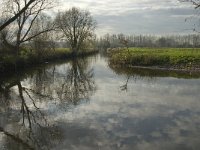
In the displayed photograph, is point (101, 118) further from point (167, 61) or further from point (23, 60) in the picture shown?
point (23, 60)

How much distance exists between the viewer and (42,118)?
14.5m

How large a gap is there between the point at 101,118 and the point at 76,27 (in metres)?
68.2

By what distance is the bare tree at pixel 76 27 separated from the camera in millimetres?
79562

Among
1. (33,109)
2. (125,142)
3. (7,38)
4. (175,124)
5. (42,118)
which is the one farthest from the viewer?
(7,38)

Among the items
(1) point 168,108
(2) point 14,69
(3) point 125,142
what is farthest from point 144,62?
(3) point 125,142

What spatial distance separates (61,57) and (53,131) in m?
55.0

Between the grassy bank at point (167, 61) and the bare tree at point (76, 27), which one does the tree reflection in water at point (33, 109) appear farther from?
the bare tree at point (76, 27)

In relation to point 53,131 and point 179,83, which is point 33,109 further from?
point 179,83

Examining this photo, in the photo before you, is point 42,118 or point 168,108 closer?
point 42,118

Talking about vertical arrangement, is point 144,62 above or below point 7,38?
below

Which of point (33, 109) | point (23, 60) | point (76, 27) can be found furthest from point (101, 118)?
point (76, 27)

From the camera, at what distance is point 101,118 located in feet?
47.5

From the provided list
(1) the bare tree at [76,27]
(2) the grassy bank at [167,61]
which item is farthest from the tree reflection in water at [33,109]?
(1) the bare tree at [76,27]

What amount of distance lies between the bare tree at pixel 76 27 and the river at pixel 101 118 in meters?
57.1
